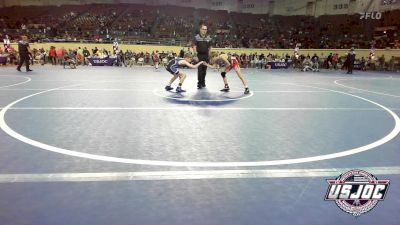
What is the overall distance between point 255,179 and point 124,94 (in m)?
6.98

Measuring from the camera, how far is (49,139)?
512 centimetres

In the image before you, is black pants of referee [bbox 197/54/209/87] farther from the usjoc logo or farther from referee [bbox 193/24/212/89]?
the usjoc logo

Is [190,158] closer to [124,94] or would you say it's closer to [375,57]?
[124,94]

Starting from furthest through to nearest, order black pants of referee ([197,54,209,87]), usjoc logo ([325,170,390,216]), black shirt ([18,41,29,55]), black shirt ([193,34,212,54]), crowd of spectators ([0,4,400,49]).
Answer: crowd of spectators ([0,4,400,49]), black shirt ([18,41,29,55]), black shirt ([193,34,212,54]), black pants of referee ([197,54,209,87]), usjoc logo ([325,170,390,216])

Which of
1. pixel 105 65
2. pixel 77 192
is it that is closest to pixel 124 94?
pixel 77 192

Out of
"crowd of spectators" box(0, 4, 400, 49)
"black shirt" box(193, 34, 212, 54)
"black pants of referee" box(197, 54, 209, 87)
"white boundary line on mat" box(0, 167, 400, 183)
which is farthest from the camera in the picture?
"crowd of spectators" box(0, 4, 400, 49)

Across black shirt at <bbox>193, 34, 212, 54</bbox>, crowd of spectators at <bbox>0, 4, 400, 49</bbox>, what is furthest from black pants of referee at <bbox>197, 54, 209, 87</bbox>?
crowd of spectators at <bbox>0, 4, 400, 49</bbox>

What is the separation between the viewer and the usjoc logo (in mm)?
2828

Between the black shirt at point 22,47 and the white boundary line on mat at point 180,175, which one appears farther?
the black shirt at point 22,47

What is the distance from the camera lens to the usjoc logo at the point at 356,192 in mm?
2828
